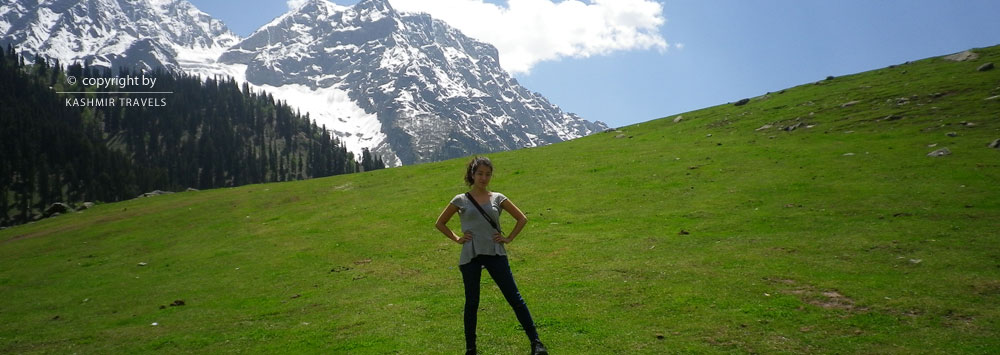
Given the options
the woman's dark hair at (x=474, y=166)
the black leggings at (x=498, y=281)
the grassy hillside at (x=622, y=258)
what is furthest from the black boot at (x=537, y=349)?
the woman's dark hair at (x=474, y=166)

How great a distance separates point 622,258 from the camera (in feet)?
68.7

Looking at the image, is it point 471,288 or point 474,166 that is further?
point 474,166

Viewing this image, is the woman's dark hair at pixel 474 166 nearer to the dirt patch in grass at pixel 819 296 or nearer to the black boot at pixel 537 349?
the black boot at pixel 537 349

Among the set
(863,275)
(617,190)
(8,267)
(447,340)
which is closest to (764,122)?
(617,190)

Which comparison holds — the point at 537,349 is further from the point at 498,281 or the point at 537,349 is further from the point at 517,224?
the point at 517,224

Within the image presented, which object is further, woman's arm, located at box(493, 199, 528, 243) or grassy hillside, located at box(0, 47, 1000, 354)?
grassy hillside, located at box(0, 47, 1000, 354)

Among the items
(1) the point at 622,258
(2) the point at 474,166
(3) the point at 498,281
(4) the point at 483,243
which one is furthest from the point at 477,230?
(1) the point at 622,258

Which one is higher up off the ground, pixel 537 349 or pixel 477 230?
pixel 477 230

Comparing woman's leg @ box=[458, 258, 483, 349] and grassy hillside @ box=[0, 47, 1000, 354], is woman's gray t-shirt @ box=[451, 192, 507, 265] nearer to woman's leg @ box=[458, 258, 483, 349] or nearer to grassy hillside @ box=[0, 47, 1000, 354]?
woman's leg @ box=[458, 258, 483, 349]

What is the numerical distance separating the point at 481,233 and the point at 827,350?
8052mm

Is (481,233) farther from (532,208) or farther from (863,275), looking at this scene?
(532,208)

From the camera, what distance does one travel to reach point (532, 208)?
3450 cm

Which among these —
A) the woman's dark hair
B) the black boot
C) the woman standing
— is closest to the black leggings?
the woman standing

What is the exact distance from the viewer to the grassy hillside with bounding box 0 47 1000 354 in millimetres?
13219
